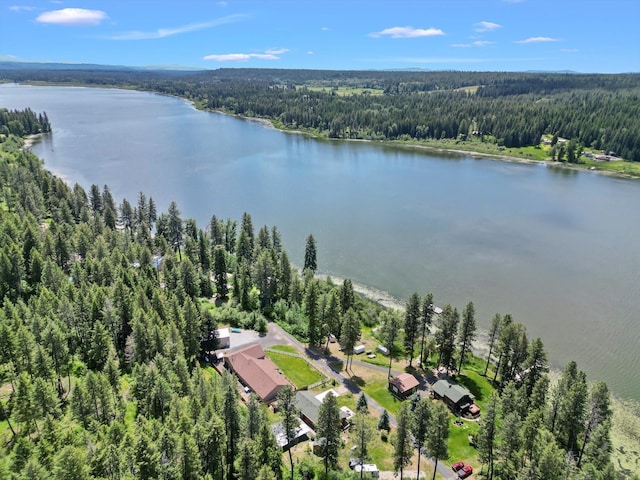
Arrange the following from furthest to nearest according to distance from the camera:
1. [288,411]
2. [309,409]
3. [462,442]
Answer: [309,409] < [462,442] < [288,411]

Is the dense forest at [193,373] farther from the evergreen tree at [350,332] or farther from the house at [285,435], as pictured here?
the house at [285,435]

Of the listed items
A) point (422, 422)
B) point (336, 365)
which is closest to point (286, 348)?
point (336, 365)

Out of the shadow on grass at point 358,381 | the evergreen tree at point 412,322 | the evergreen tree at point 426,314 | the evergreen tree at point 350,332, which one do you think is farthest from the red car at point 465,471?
the evergreen tree at point 350,332

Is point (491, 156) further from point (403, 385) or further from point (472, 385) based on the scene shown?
point (403, 385)

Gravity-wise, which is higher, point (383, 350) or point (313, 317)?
point (313, 317)

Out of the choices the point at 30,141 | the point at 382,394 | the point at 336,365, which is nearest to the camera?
the point at 382,394

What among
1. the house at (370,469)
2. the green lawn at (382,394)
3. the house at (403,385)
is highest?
the house at (370,469)

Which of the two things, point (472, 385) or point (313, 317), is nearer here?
point (472, 385)
